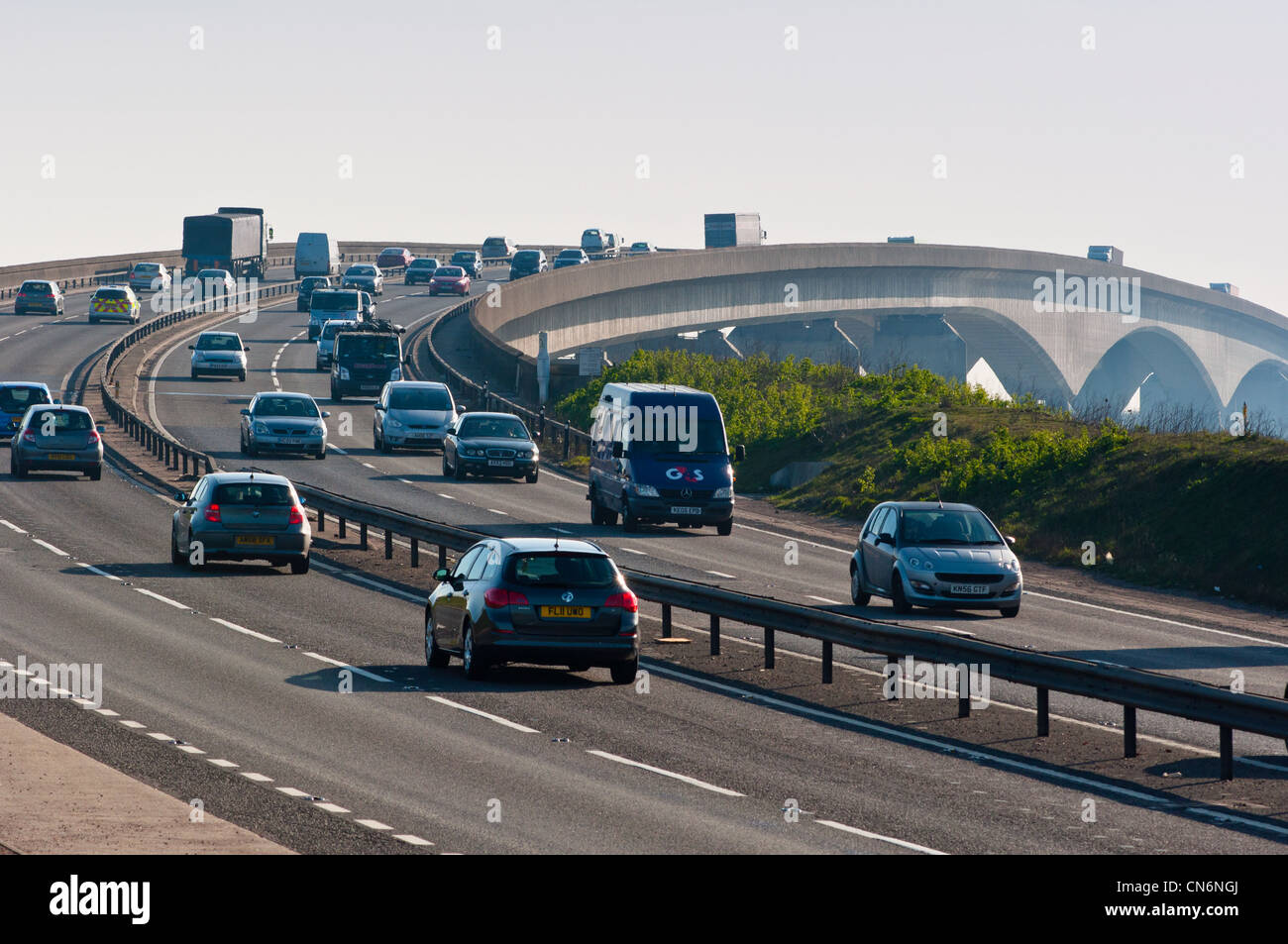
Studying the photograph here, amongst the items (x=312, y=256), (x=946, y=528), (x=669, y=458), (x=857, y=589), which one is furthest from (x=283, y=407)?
(x=312, y=256)

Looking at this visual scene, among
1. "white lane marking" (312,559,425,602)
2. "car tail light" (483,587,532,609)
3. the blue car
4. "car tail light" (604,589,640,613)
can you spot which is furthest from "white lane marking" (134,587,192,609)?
the blue car

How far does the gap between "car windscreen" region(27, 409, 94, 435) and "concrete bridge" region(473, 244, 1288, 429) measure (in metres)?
22.0

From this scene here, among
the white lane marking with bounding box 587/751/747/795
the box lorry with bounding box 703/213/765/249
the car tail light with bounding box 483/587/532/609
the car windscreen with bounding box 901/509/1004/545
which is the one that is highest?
the box lorry with bounding box 703/213/765/249

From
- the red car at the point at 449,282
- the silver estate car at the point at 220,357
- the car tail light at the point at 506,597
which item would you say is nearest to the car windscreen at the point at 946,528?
the car tail light at the point at 506,597

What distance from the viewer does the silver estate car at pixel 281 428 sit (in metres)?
45.8

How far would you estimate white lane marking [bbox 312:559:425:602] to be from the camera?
26828 mm

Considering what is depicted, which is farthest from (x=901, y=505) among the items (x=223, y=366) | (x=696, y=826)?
(x=223, y=366)

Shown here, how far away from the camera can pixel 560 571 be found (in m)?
19.1

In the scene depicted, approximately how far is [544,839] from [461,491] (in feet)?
98.9

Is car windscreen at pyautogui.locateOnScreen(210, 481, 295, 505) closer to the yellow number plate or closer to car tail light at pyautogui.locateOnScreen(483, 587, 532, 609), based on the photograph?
car tail light at pyautogui.locateOnScreen(483, 587, 532, 609)

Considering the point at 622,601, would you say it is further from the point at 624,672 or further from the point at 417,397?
the point at 417,397

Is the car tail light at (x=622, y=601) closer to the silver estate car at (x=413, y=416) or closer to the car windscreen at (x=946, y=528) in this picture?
the car windscreen at (x=946, y=528)

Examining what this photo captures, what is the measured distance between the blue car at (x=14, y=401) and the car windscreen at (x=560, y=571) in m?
32.5
